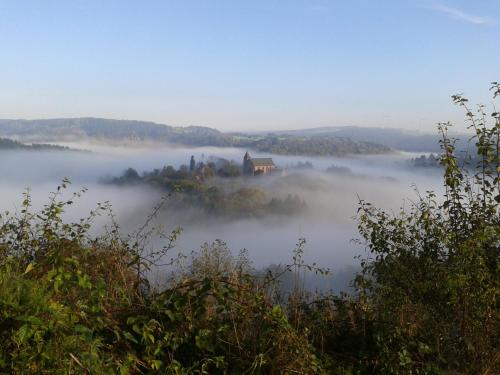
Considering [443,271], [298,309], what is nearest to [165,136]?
[298,309]

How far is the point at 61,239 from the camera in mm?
5164

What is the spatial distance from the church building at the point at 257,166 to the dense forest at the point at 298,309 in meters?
50.7

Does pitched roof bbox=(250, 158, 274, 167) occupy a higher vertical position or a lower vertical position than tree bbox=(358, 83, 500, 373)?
lower

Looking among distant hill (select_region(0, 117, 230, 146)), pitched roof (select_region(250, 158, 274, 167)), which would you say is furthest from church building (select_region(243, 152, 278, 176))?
distant hill (select_region(0, 117, 230, 146))

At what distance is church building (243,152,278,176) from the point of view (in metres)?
56.2

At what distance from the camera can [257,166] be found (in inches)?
2232

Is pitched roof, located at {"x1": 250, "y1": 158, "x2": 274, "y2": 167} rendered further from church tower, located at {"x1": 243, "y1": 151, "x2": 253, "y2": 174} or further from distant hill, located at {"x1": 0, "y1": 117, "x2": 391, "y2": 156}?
distant hill, located at {"x1": 0, "y1": 117, "x2": 391, "y2": 156}

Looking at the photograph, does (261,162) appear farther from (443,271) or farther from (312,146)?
(443,271)

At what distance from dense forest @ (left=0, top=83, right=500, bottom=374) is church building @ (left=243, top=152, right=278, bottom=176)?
5075 cm

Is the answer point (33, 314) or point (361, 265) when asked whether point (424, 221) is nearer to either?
point (361, 265)

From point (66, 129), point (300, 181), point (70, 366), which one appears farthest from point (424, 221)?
point (66, 129)

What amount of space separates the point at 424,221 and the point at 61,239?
423 centimetres

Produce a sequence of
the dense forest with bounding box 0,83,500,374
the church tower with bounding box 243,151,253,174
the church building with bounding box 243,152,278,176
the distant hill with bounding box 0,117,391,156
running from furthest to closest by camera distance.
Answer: the distant hill with bounding box 0,117,391,156 < the church tower with bounding box 243,151,253,174 < the church building with bounding box 243,152,278,176 < the dense forest with bounding box 0,83,500,374

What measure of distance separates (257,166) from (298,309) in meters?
52.6
